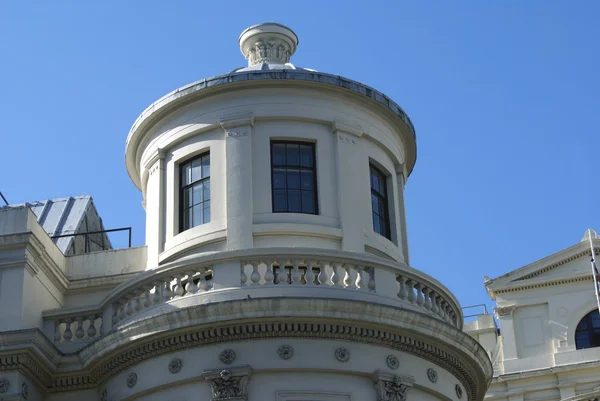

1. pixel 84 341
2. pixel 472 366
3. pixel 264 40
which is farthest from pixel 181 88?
pixel 472 366

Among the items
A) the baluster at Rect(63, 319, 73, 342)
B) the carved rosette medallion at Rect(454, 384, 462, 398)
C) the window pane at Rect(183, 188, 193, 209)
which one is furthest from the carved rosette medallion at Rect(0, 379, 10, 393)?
the carved rosette medallion at Rect(454, 384, 462, 398)

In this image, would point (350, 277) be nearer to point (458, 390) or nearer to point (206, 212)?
point (458, 390)

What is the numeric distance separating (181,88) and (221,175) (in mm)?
2231

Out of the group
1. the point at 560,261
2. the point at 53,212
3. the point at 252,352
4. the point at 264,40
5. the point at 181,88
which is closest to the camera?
the point at 252,352

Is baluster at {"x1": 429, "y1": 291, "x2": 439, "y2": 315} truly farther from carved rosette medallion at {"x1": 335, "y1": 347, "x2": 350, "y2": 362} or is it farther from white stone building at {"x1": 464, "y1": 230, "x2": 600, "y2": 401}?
white stone building at {"x1": 464, "y1": 230, "x2": 600, "y2": 401}

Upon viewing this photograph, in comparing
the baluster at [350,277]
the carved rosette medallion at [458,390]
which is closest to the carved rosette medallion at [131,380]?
the baluster at [350,277]

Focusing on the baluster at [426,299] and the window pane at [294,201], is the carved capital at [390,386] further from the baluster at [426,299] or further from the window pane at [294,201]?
the window pane at [294,201]

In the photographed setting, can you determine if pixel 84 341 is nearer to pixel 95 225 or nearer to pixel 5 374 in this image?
pixel 5 374

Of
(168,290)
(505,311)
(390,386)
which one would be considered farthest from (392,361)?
(505,311)

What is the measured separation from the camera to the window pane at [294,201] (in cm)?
2595

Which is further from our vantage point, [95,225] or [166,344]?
[95,225]

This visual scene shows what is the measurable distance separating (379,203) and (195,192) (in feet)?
12.8

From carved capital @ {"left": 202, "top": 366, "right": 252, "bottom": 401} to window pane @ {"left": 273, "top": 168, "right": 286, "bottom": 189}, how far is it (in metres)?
4.52

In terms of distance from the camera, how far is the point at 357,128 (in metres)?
27.1
